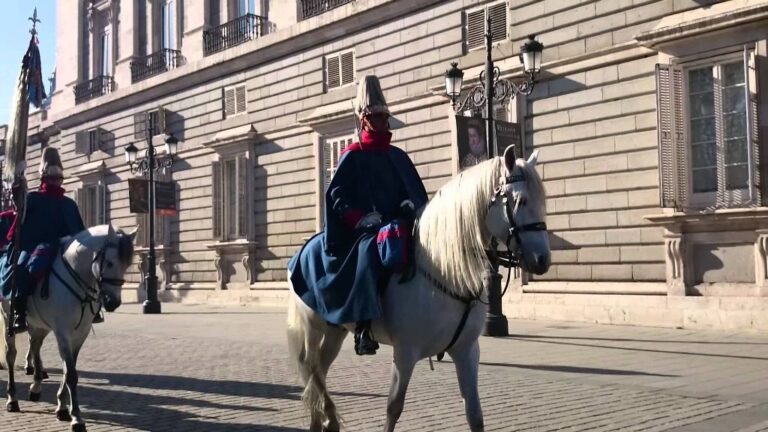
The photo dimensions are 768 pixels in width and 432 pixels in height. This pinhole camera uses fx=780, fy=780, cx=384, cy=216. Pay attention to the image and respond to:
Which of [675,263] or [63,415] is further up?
[675,263]

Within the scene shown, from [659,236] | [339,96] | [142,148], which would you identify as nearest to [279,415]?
[659,236]

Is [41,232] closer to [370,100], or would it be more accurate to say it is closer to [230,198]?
[370,100]

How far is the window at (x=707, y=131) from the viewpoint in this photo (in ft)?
48.2

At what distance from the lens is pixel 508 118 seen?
18672 mm

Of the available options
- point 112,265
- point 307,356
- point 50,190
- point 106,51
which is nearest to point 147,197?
point 106,51

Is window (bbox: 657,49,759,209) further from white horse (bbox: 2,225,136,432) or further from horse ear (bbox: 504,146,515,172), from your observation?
horse ear (bbox: 504,146,515,172)

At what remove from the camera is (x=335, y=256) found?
5352 millimetres

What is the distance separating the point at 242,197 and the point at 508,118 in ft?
38.5

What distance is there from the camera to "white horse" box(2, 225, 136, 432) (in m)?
7.14

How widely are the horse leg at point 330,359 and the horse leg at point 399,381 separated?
97 centimetres

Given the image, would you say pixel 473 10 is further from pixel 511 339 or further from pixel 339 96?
pixel 511 339

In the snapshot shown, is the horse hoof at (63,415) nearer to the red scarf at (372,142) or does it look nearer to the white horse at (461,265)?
the white horse at (461,265)

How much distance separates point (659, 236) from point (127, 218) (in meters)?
23.9

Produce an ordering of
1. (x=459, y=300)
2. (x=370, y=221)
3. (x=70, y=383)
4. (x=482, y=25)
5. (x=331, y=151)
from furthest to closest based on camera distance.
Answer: (x=331, y=151) < (x=482, y=25) < (x=70, y=383) < (x=370, y=221) < (x=459, y=300)
